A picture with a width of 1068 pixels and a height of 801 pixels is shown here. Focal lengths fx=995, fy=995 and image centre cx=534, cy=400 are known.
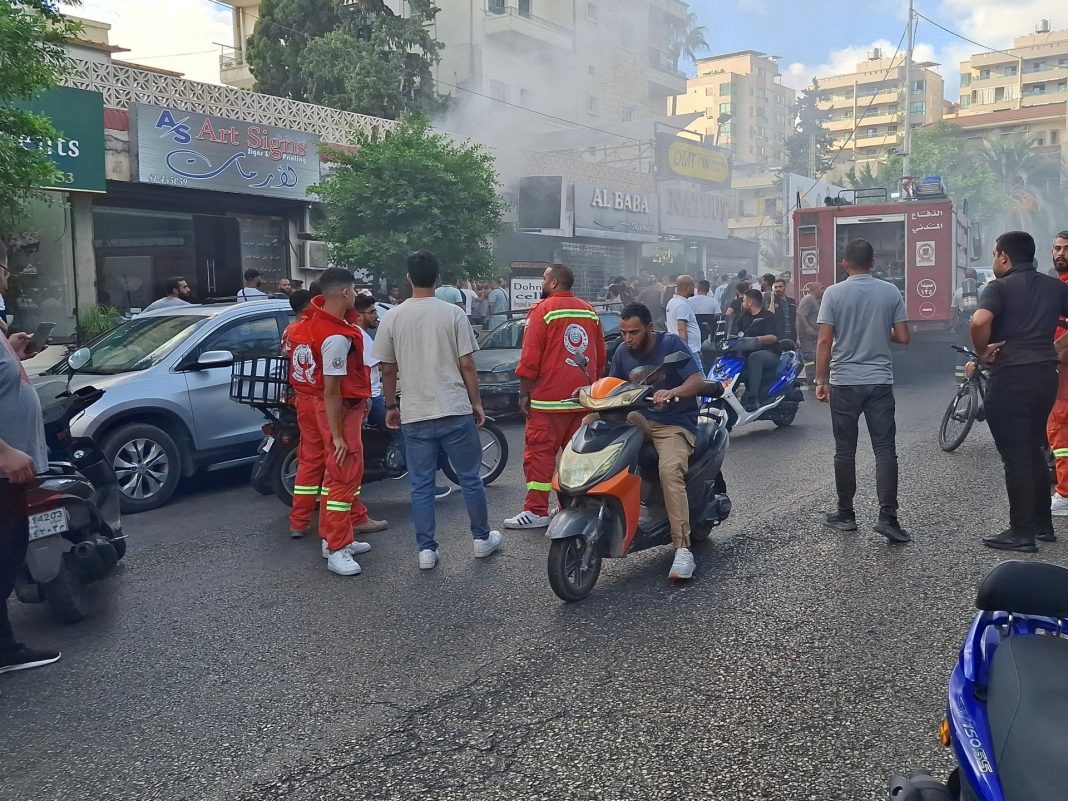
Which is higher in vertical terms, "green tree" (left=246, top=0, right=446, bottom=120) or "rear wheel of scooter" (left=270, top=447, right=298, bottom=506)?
"green tree" (left=246, top=0, right=446, bottom=120)

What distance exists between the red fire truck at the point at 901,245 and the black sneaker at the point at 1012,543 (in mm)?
10940

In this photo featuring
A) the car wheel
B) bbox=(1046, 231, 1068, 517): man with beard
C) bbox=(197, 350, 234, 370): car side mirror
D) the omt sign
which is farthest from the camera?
the omt sign

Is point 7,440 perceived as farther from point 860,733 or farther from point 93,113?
point 93,113

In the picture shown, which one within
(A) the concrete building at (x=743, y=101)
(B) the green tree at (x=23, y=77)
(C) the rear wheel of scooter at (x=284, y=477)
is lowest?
(C) the rear wheel of scooter at (x=284, y=477)

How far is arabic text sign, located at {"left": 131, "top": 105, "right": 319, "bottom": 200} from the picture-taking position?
16.3m

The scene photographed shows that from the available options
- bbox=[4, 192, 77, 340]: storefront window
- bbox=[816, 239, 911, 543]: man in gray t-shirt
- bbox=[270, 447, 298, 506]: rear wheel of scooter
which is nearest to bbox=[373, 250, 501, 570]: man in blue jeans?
bbox=[270, 447, 298, 506]: rear wheel of scooter

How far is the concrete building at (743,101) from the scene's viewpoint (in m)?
90.2

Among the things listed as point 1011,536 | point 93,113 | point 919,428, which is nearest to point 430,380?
point 1011,536

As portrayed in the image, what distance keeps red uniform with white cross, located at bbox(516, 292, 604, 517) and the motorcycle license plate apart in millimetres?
2943

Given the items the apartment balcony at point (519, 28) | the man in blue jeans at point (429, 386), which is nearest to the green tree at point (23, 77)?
the man in blue jeans at point (429, 386)

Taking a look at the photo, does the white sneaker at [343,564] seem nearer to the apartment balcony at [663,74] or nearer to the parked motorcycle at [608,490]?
the parked motorcycle at [608,490]

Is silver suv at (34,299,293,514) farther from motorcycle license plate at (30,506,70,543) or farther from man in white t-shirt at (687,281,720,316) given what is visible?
man in white t-shirt at (687,281,720,316)

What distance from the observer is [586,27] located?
144 ft

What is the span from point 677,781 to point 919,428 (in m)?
8.39
